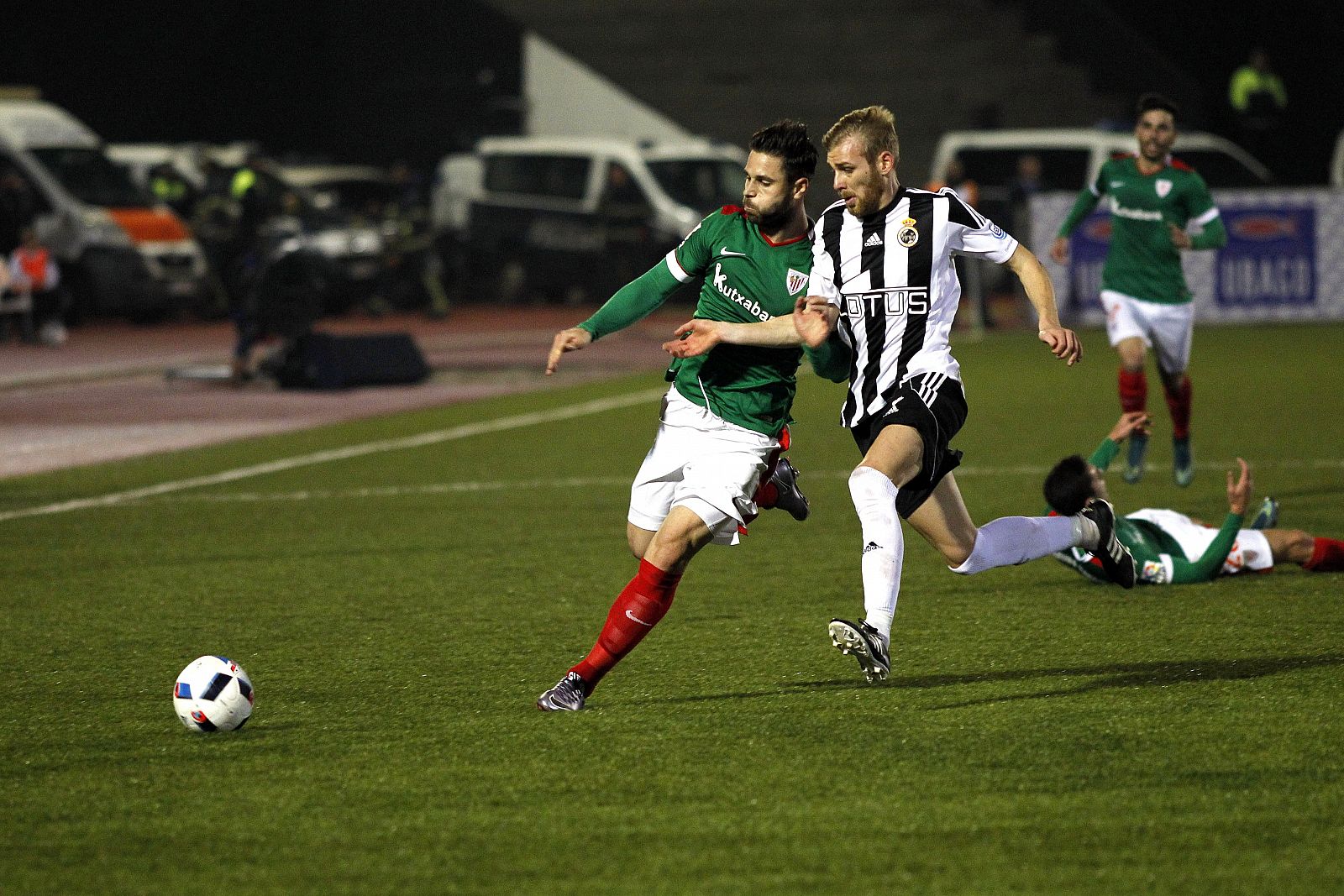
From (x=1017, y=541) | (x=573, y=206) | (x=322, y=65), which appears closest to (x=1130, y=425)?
(x=1017, y=541)

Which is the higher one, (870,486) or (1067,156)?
(870,486)

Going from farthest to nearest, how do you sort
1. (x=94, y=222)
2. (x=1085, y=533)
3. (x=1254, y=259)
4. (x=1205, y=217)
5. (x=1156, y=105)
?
(x=94, y=222), (x=1254, y=259), (x=1205, y=217), (x=1156, y=105), (x=1085, y=533)

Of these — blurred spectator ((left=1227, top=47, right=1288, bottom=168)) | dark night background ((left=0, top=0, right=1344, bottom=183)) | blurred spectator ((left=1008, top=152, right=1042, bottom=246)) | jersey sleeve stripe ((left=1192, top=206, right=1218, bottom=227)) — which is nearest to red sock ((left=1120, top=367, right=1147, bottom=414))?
jersey sleeve stripe ((left=1192, top=206, right=1218, bottom=227))

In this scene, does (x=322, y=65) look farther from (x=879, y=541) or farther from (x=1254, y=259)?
(x=879, y=541)

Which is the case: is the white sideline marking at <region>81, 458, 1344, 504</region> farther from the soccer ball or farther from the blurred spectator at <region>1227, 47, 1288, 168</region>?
the blurred spectator at <region>1227, 47, 1288, 168</region>

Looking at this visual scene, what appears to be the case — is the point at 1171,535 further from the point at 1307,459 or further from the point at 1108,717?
the point at 1307,459

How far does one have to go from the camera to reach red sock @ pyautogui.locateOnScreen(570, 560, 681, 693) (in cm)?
→ 570

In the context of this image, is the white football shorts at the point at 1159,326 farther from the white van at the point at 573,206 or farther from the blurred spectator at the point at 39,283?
the white van at the point at 573,206

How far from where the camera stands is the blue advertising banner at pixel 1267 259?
21.1 meters

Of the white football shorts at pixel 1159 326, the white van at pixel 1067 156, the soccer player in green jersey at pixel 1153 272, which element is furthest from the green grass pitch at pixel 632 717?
the white van at pixel 1067 156

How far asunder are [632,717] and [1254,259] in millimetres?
17219

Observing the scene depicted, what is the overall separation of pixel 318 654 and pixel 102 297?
60.9 feet

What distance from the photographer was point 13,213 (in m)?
21.9

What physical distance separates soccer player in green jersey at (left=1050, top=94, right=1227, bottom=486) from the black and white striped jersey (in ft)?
15.5
